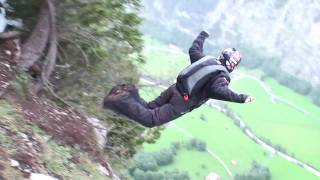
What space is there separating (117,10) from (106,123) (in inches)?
91.2

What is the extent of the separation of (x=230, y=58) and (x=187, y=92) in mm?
658

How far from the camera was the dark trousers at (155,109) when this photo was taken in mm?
6956

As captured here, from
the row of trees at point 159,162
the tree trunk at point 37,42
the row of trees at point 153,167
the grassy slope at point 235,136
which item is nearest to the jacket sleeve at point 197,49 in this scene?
the tree trunk at point 37,42

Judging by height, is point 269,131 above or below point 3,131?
below

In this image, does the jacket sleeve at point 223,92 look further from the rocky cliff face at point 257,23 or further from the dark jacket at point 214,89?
the rocky cliff face at point 257,23

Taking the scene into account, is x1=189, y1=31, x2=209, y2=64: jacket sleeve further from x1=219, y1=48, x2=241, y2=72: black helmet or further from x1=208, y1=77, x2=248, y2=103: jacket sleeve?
x1=208, y1=77, x2=248, y2=103: jacket sleeve

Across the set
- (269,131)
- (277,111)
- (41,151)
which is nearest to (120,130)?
(41,151)

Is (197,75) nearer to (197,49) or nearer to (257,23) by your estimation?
(197,49)

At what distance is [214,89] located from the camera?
657 cm

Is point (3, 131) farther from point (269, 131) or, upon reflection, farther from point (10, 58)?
point (269, 131)

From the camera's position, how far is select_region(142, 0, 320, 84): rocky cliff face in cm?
8694

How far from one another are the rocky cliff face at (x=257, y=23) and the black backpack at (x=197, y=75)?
77.8 meters

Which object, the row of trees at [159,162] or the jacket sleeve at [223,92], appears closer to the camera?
the jacket sleeve at [223,92]

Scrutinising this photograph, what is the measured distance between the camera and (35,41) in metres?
8.25
